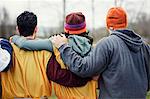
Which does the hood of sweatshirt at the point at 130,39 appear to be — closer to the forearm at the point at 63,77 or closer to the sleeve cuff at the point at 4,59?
the forearm at the point at 63,77

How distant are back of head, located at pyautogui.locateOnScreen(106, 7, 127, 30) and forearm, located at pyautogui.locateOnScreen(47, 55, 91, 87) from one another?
0.55 metres

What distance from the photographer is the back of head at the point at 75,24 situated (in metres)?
4.00

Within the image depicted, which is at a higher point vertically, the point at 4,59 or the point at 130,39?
the point at 130,39

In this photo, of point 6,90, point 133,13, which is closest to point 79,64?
point 6,90

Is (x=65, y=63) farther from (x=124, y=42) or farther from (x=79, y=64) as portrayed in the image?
(x=124, y=42)

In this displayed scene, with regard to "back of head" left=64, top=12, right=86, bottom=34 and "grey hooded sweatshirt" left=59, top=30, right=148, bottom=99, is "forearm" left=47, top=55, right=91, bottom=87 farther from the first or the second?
"back of head" left=64, top=12, right=86, bottom=34

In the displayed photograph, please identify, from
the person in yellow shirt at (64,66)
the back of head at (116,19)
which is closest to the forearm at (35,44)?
the person in yellow shirt at (64,66)

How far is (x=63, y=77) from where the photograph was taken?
3.93 metres

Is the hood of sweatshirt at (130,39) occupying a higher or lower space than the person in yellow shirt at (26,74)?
higher

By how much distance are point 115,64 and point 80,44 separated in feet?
1.25

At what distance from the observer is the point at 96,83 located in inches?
158

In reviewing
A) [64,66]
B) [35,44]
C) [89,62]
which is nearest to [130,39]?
[89,62]

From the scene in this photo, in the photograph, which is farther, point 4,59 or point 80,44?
point 80,44

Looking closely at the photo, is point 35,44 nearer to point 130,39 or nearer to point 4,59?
point 4,59
